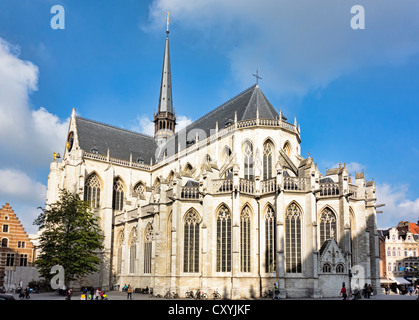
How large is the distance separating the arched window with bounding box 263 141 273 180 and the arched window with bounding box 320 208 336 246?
6666 millimetres

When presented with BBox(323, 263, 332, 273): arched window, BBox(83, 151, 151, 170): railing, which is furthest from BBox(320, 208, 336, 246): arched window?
BBox(83, 151, 151, 170): railing

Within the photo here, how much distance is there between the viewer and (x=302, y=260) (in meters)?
28.2

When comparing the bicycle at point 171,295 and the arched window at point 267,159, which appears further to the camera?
the arched window at point 267,159

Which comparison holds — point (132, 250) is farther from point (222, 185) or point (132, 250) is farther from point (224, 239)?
point (222, 185)

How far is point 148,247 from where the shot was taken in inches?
1459

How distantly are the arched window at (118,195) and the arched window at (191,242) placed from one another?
18.2 m

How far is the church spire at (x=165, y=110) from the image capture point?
5841 centimetres

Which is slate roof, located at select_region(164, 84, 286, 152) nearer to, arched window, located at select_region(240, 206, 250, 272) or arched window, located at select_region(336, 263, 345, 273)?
arched window, located at select_region(240, 206, 250, 272)

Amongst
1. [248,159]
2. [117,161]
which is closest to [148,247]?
[248,159]

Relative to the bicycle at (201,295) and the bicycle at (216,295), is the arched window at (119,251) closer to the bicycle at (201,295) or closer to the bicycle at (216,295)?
the bicycle at (201,295)

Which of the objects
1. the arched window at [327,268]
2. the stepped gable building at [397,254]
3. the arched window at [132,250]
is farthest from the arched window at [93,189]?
the stepped gable building at [397,254]
